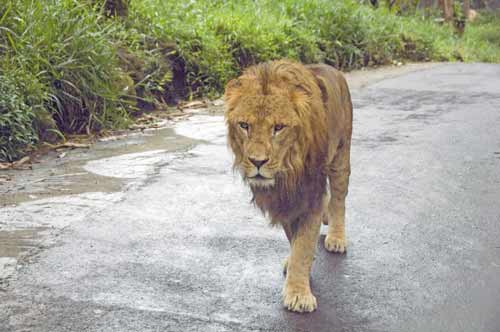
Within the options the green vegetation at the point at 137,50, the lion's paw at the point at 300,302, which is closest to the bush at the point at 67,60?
the green vegetation at the point at 137,50

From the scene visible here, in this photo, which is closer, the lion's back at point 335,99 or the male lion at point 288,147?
the male lion at point 288,147

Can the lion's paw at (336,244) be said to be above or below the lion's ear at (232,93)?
below

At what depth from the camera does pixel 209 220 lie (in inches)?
219

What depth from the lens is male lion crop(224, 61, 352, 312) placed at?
13.0 ft

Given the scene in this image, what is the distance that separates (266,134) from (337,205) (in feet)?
4.10

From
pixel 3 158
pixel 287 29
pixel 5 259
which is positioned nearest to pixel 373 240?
pixel 5 259

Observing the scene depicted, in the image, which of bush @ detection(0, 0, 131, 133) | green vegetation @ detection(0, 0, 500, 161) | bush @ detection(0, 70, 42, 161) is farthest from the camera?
bush @ detection(0, 0, 131, 133)

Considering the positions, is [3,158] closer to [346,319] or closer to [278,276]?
[278,276]

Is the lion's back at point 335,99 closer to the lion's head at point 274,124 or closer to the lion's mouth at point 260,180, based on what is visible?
the lion's head at point 274,124

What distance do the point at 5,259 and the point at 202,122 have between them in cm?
468

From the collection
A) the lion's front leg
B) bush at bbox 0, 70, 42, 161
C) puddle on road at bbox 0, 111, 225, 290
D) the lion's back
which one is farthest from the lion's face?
bush at bbox 0, 70, 42, 161

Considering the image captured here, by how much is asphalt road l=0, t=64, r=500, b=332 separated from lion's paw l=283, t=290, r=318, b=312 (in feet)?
0.14

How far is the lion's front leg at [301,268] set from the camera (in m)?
4.11

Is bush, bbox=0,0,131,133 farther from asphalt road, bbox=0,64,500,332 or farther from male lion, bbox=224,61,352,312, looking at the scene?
male lion, bbox=224,61,352,312
